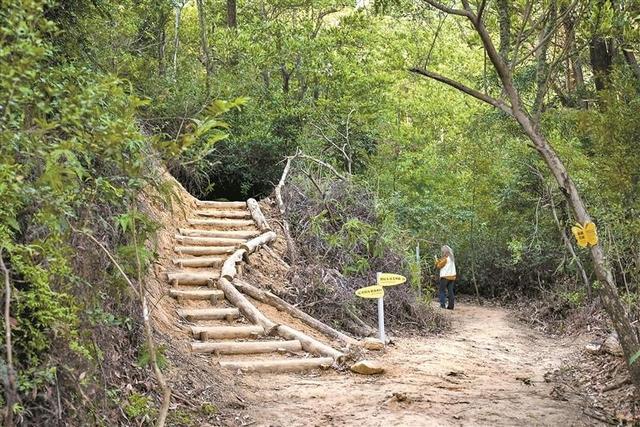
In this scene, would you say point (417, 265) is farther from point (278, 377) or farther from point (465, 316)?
point (278, 377)

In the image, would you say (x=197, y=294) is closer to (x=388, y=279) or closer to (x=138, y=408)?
(x=388, y=279)

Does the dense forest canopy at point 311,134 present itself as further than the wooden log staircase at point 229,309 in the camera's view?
No

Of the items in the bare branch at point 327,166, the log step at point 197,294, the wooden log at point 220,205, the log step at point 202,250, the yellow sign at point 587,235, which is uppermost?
the bare branch at point 327,166

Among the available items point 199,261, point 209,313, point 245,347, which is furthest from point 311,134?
Result: point 245,347

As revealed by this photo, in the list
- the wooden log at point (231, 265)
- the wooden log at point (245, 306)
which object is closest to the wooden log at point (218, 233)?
the wooden log at point (231, 265)

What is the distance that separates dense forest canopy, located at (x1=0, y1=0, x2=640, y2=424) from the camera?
3443 millimetres

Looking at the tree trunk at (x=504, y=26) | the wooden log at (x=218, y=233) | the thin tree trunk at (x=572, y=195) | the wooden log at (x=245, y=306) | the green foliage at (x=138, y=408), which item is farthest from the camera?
the wooden log at (x=218, y=233)

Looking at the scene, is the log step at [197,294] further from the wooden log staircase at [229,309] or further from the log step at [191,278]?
the log step at [191,278]

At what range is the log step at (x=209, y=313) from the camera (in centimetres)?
823

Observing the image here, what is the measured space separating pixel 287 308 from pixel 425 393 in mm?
3288

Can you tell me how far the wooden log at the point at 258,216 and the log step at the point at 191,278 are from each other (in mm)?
2162

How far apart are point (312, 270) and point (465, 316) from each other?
5.60 m

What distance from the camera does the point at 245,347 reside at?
7559mm

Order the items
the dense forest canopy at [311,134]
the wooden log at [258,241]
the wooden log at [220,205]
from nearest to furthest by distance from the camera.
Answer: the dense forest canopy at [311,134]
the wooden log at [258,241]
the wooden log at [220,205]
